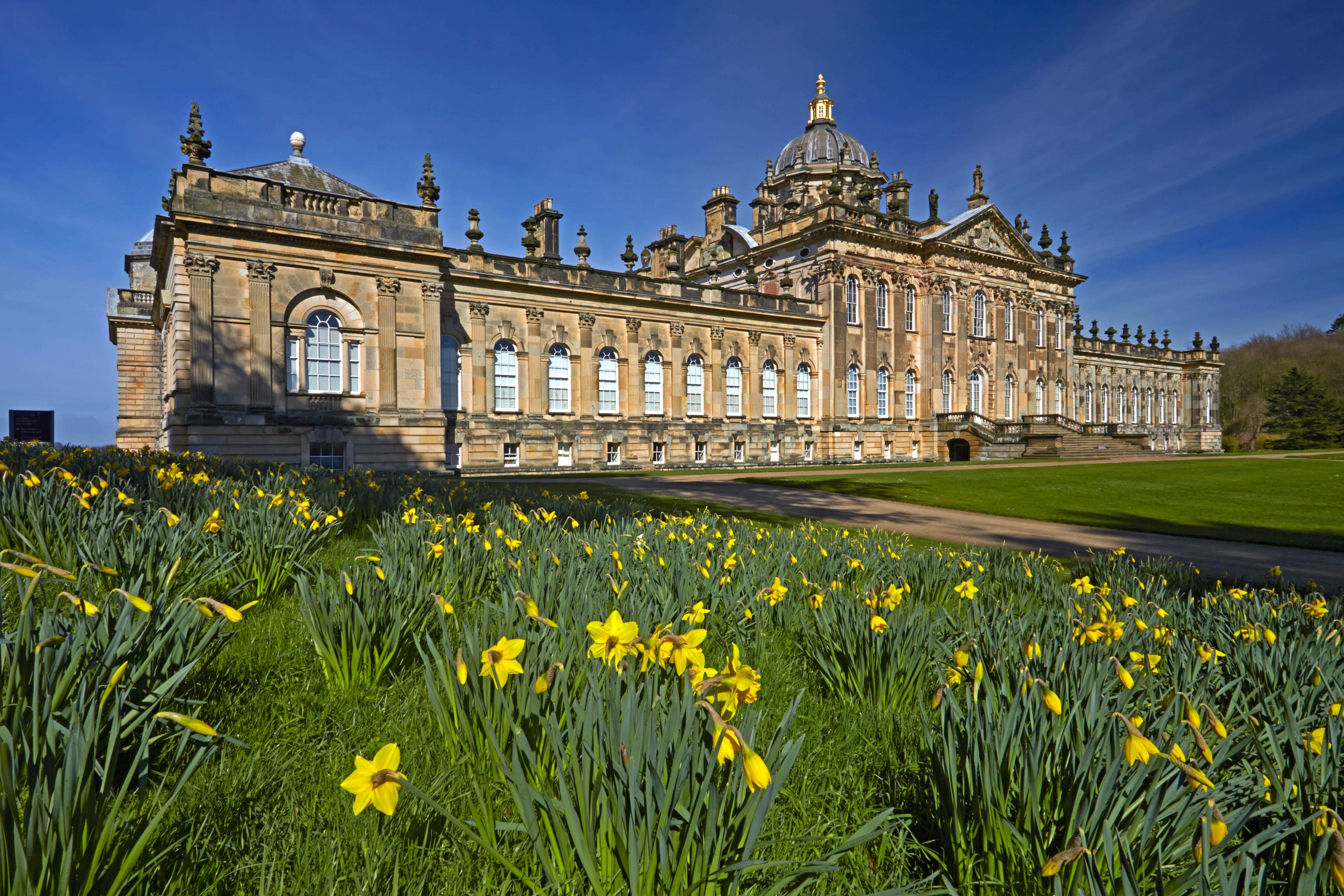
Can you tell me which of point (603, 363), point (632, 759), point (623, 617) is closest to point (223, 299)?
point (603, 363)

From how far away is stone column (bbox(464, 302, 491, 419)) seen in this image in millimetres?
26625

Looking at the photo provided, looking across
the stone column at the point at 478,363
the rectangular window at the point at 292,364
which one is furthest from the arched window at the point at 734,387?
the rectangular window at the point at 292,364

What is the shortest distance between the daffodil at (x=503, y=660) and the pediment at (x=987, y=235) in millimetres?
41111

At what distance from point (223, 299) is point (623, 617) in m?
22.3

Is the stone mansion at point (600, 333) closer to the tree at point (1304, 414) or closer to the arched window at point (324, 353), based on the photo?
the arched window at point (324, 353)

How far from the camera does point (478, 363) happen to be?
26.7 m

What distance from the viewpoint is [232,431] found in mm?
20484

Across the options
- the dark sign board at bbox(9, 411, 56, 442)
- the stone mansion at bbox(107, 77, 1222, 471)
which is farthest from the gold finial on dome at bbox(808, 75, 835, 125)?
the dark sign board at bbox(9, 411, 56, 442)

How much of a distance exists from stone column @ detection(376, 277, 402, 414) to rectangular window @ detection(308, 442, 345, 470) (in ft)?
5.77

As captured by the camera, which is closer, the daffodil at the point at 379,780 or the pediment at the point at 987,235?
the daffodil at the point at 379,780

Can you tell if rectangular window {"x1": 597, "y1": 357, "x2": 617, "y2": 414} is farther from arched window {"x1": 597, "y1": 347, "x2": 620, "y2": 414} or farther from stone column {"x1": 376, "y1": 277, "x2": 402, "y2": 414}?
stone column {"x1": 376, "y1": 277, "x2": 402, "y2": 414}

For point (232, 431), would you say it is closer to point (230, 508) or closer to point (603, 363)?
point (603, 363)

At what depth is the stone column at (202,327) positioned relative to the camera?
19906 millimetres

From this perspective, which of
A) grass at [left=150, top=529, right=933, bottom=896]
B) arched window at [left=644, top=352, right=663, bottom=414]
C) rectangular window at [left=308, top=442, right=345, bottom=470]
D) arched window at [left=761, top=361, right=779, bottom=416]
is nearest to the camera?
grass at [left=150, top=529, right=933, bottom=896]
